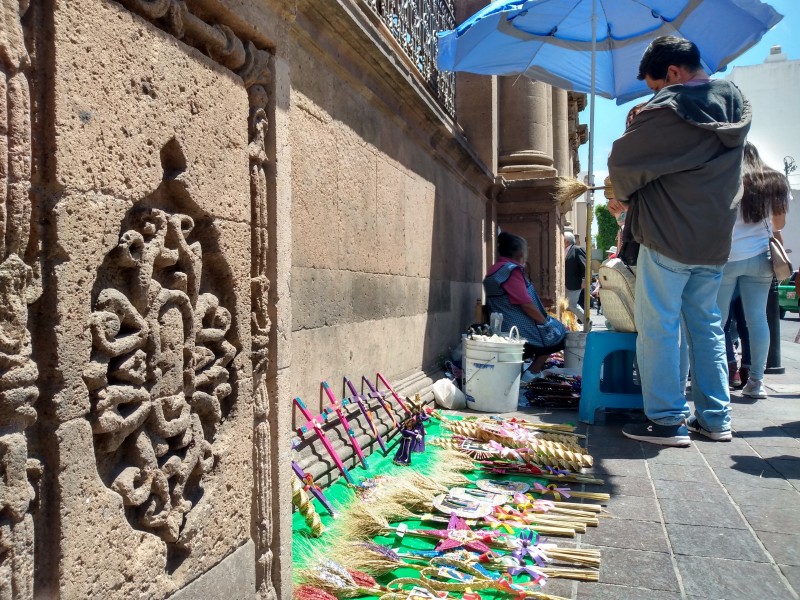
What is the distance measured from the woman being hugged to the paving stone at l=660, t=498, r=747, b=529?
8.48 ft

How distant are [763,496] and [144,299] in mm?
2760

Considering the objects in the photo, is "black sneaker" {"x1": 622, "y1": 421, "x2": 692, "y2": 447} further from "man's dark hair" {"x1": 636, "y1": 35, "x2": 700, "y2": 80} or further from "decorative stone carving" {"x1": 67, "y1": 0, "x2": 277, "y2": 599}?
"decorative stone carving" {"x1": 67, "y1": 0, "x2": 277, "y2": 599}

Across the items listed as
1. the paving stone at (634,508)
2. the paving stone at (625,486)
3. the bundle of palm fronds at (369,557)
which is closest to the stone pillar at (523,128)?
the paving stone at (625,486)

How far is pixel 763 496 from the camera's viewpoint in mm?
2777

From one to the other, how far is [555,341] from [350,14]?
12.1 ft

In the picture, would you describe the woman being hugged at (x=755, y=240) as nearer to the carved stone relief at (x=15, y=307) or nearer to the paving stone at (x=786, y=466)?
the paving stone at (x=786, y=466)

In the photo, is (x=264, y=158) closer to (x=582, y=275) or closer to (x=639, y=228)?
(x=639, y=228)

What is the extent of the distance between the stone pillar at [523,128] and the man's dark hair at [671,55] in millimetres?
5367

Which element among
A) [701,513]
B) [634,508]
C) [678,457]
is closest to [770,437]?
[678,457]

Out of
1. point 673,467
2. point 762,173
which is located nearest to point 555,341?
point 762,173

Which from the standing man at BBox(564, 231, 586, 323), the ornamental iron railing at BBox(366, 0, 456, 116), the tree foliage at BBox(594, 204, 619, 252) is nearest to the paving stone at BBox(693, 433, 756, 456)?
the ornamental iron railing at BBox(366, 0, 456, 116)

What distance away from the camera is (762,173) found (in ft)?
15.4

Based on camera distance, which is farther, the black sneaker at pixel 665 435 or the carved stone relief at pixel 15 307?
the black sneaker at pixel 665 435

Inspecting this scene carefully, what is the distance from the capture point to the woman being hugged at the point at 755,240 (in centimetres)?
465
